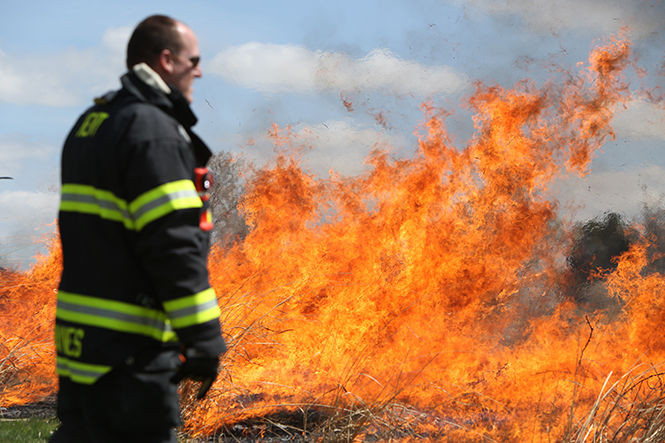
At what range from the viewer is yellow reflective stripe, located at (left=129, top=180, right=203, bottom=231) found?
2266 millimetres

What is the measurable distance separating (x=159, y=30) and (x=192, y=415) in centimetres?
413

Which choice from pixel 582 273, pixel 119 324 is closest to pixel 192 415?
pixel 119 324

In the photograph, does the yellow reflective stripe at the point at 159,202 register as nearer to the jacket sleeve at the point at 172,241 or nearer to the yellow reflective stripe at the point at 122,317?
the jacket sleeve at the point at 172,241

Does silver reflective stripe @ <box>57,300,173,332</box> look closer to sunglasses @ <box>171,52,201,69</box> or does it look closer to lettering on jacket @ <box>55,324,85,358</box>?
lettering on jacket @ <box>55,324,85,358</box>

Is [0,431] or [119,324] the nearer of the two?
[119,324]

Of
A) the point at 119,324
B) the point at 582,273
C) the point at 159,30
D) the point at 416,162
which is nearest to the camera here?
the point at 119,324

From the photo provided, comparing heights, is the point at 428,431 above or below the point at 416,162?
below

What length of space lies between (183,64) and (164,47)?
0.10 meters

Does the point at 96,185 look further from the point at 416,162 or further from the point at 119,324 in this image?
the point at 416,162

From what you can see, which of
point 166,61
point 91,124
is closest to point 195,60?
point 166,61

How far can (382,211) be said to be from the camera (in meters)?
9.53

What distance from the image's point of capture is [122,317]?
2332mm

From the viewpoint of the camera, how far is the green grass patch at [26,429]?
230 inches

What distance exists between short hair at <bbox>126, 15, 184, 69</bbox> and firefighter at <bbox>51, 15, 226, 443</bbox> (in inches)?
4.2
